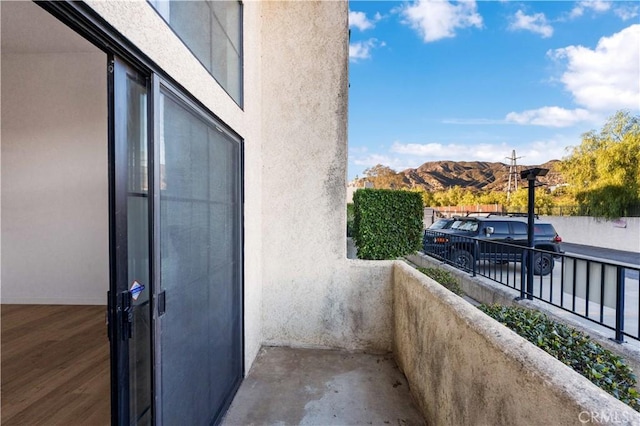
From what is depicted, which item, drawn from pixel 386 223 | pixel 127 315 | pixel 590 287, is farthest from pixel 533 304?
pixel 127 315

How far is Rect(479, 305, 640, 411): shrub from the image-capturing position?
1.36 metres

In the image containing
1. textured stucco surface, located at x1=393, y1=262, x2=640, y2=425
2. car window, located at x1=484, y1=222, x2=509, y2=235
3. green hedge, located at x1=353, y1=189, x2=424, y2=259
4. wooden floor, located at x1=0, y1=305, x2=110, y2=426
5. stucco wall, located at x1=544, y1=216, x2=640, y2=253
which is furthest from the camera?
stucco wall, located at x1=544, y1=216, x2=640, y2=253

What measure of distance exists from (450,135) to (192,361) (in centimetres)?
4585

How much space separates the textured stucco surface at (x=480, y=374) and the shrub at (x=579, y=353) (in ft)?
1.46

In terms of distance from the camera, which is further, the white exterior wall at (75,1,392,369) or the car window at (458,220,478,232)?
the car window at (458,220,478,232)

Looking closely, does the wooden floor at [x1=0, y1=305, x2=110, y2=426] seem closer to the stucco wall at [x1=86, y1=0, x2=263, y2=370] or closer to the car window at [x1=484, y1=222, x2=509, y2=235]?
the stucco wall at [x1=86, y1=0, x2=263, y2=370]

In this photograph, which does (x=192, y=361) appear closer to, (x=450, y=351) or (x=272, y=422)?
(x=272, y=422)

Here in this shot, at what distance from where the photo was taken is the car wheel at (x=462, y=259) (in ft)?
19.5

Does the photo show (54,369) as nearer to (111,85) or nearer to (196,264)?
(196,264)

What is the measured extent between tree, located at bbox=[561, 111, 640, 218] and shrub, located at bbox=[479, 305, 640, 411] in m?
17.0

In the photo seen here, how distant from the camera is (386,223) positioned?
13.0ft

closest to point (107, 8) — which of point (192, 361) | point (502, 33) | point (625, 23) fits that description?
point (192, 361)

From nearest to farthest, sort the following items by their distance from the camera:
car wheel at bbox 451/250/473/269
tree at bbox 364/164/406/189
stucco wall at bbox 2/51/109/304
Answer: stucco wall at bbox 2/51/109/304
car wheel at bbox 451/250/473/269
tree at bbox 364/164/406/189

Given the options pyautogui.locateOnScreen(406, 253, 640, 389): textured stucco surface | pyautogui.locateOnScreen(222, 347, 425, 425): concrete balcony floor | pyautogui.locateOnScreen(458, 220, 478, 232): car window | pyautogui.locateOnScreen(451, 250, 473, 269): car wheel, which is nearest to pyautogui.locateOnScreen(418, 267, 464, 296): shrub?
pyautogui.locateOnScreen(406, 253, 640, 389): textured stucco surface
